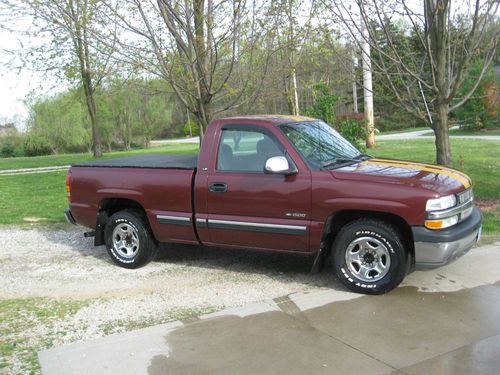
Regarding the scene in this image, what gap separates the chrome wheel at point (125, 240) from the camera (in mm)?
6391

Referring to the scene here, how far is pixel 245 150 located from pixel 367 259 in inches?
70.0

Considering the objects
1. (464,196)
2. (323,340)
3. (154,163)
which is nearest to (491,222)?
(464,196)

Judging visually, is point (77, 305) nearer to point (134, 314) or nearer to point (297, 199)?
point (134, 314)

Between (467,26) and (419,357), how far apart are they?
6166 millimetres

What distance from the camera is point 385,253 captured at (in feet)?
16.5

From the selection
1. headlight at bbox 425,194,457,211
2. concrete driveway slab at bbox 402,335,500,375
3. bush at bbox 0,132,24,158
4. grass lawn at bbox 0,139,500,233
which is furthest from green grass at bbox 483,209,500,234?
bush at bbox 0,132,24,158

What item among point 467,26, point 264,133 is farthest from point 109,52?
point 467,26

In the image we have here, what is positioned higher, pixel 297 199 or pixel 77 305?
pixel 297 199

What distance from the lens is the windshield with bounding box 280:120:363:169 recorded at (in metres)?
5.51

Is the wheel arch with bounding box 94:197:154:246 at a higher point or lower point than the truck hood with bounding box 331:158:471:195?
lower

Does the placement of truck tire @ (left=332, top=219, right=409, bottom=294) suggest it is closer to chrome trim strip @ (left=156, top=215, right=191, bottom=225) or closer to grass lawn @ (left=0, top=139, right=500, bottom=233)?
chrome trim strip @ (left=156, top=215, right=191, bottom=225)

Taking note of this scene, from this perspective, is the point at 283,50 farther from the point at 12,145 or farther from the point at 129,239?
the point at 12,145

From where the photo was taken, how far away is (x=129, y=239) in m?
6.46

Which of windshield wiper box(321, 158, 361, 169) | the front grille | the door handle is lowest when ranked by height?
the front grille
